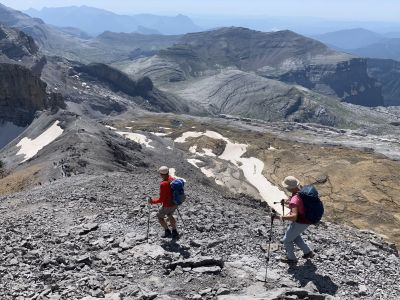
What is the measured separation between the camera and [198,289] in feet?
44.6

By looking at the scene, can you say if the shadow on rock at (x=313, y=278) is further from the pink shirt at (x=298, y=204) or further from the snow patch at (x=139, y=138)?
the snow patch at (x=139, y=138)

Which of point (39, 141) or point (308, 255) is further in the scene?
point (39, 141)

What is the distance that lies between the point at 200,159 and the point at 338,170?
1950cm

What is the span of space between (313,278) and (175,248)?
176 inches

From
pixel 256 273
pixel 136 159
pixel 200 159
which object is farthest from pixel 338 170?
pixel 256 273

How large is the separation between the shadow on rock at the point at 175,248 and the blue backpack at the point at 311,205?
4.03 meters

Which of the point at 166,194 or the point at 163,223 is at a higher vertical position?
the point at 166,194

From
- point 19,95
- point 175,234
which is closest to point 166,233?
point 175,234

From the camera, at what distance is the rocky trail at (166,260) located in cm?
1345

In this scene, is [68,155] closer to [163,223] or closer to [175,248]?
[163,223]

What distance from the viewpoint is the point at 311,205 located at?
1417cm

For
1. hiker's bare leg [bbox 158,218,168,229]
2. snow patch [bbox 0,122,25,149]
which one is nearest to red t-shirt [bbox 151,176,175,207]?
hiker's bare leg [bbox 158,218,168,229]

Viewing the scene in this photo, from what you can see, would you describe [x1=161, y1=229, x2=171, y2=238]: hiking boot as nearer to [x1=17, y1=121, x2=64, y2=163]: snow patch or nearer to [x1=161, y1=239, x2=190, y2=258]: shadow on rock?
[x1=161, y1=239, x2=190, y2=258]: shadow on rock

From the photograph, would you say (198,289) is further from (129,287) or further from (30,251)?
(30,251)
